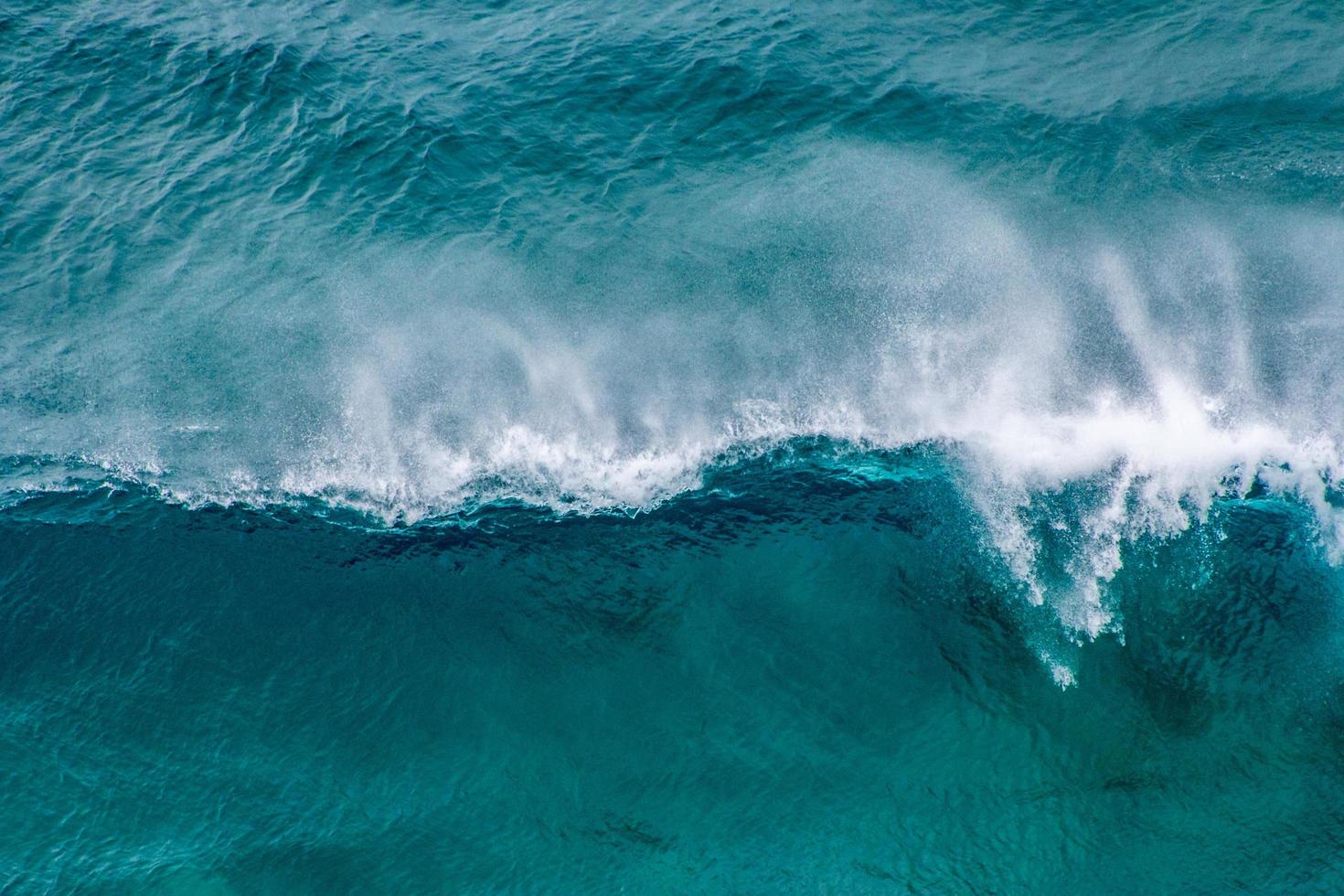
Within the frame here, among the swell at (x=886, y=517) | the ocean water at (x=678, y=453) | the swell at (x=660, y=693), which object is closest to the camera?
the swell at (x=660, y=693)

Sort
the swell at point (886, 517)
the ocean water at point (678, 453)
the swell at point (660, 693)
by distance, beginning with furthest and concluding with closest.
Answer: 1. the swell at point (886, 517)
2. the ocean water at point (678, 453)
3. the swell at point (660, 693)

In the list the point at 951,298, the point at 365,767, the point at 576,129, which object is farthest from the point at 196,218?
the point at 951,298

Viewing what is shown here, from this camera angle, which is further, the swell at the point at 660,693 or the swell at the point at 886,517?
the swell at the point at 886,517

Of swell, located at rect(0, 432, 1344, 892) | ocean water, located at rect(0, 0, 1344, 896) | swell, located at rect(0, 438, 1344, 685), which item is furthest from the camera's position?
swell, located at rect(0, 438, 1344, 685)

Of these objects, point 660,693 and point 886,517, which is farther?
point 886,517

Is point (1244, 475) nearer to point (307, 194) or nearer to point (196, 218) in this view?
point (307, 194)

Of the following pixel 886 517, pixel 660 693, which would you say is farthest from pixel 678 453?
pixel 660 693

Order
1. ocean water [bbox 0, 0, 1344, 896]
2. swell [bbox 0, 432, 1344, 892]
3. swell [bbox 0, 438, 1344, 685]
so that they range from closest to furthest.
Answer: swell [bbox 0, 432, 1344, 892] < ocean water [bbox 0, 0, 1344, 896] < swell [bbox 0, 438, 1344, 685]

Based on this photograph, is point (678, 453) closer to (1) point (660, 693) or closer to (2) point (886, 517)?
(2) point (886, 517)
